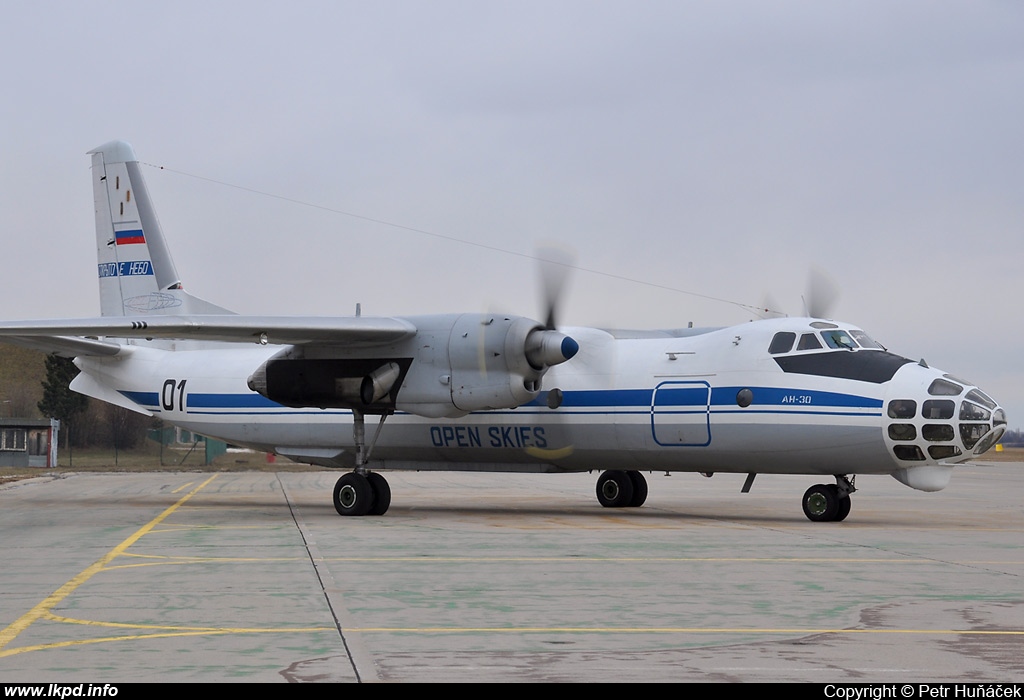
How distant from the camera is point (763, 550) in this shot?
14000mm

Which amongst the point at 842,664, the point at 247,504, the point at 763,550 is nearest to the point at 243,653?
the point at 842,664

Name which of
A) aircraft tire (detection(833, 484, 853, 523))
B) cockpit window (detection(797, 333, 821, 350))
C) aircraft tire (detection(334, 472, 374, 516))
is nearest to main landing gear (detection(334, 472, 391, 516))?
aircraft tire (detection(334, 472, 374, 516))

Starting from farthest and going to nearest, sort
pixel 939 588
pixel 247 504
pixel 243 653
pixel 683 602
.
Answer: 1. pixel 247 504
2. pixel 939 588
3. pixel 683 602
4. pixel 243 653

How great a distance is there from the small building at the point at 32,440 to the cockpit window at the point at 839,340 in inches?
1695

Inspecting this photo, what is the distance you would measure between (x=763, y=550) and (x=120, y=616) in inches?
321

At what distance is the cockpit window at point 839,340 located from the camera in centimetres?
1839

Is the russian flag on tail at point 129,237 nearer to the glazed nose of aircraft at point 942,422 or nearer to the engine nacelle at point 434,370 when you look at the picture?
the engine nacelle at point 434,370

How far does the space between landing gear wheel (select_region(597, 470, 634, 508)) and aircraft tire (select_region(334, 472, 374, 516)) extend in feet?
17.4

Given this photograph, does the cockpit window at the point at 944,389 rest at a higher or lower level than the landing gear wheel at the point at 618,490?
higher

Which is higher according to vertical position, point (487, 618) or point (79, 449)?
point (487, 618)

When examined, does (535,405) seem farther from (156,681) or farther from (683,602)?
(156,681)

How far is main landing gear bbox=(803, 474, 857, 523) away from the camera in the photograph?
61.3ft

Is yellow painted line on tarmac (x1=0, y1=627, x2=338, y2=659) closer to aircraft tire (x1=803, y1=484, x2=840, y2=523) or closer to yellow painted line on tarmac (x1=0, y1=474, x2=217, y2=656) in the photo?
yellow painted line on tarmac (x1=0, y1=474, x2=217, y2=656)

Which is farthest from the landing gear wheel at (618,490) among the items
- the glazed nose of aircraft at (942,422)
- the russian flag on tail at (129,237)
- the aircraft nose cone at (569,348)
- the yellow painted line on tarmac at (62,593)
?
the russian flag on tail at (129,237)
